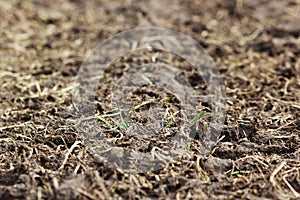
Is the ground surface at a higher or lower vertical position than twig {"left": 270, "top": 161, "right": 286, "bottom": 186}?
higher

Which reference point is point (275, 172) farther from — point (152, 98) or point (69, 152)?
point (69, 152)

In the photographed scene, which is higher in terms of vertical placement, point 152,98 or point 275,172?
point 152,98

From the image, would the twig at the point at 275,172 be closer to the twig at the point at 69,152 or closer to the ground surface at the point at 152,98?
the ground surface at the point at 152,98

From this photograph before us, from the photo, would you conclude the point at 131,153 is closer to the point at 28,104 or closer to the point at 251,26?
the point at 28,104

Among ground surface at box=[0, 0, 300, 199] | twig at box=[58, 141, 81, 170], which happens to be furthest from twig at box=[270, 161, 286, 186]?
twig at box=[58, 141, 81, 170]

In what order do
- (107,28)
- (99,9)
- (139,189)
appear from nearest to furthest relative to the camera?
(139,189) → (107,28) → (99,9)

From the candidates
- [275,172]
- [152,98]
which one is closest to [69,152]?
[152,98]

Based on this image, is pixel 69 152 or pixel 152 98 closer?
pixel 69 152

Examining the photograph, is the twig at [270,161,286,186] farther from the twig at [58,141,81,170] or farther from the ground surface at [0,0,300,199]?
the twig at [58,141,81,170]

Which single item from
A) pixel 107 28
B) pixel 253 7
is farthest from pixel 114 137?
pixel 253 7
